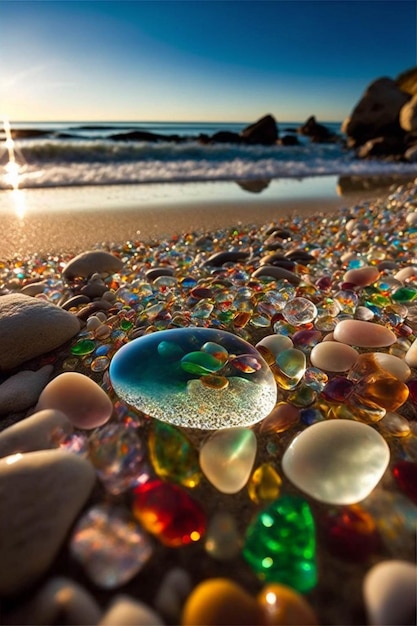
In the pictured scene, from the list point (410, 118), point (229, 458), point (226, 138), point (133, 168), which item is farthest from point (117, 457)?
point (226, 138)

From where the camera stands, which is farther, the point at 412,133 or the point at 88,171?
the point at 412,133

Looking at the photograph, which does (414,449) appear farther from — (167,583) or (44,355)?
(44,355)

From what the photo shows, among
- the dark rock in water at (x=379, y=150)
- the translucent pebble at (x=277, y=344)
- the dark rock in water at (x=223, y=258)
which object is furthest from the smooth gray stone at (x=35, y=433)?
the dark rock in water at (x=379, y=150)

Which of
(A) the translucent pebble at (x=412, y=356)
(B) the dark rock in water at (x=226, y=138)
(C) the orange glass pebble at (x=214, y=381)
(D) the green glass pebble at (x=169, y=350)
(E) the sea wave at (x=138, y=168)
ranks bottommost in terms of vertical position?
(A) the translucent pebble at (x=412, y=356)

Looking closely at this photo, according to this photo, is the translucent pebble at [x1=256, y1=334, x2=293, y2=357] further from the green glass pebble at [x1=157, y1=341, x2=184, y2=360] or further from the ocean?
the ocean

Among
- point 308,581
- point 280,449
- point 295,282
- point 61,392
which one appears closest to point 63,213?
point 295,282

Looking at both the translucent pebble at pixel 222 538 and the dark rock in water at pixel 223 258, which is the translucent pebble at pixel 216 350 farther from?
the dark rock in water at pixel 223 258

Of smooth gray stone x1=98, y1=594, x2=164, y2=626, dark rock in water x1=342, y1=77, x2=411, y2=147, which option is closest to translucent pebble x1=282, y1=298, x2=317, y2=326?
smooth gray stone x1=98, y1=594, x2=164, y2=626

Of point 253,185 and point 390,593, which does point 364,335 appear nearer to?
→ point 390,593
